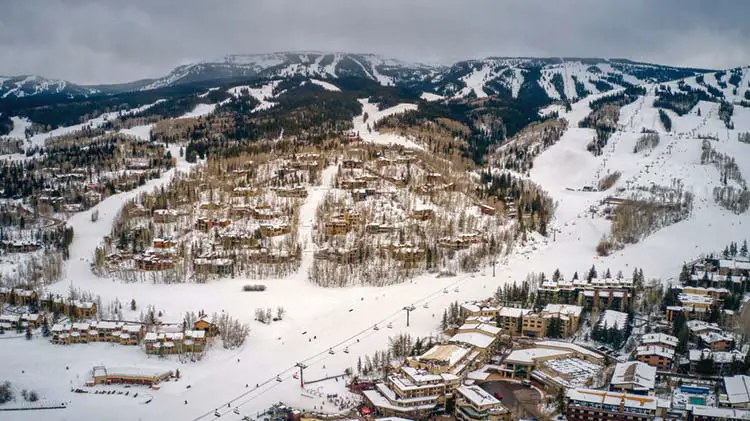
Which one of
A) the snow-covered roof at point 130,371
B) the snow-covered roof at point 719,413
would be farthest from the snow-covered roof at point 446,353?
the snow-covered roof at point 130,371

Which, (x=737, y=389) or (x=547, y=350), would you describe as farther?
(x=547, y=350)

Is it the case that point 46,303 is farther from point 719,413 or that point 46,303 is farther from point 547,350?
point 719,413

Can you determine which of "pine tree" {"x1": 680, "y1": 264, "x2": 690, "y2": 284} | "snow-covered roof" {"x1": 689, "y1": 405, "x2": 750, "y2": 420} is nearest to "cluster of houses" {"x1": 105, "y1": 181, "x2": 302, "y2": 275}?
"pine tree" {"x1": 680, "y1": 264, "x2": 690, "y2": 284}

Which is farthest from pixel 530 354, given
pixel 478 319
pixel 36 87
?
pixel 36 87

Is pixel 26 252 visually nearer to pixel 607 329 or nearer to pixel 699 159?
pixel 607 329

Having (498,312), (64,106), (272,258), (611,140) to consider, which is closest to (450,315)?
(498,312)
